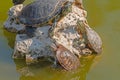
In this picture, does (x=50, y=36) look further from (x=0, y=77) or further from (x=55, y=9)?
(x=0, y=77)

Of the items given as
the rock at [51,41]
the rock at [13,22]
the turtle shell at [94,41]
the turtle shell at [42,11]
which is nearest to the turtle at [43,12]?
the turtle shell at [42,11]

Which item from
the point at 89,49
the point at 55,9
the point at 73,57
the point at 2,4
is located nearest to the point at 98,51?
the point at 89,49

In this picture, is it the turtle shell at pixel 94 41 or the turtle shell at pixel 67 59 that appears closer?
the turtle shell at pixel 67 59

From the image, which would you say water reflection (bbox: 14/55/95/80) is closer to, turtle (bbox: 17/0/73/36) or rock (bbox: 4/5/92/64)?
rock (bbox: 4/5/92/64)

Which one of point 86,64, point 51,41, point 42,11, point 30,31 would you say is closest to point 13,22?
point 30,31

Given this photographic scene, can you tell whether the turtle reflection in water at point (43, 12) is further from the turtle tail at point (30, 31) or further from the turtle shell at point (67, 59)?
the turtle shell at point (67, 59)

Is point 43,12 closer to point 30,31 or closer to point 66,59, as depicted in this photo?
point 30,31
